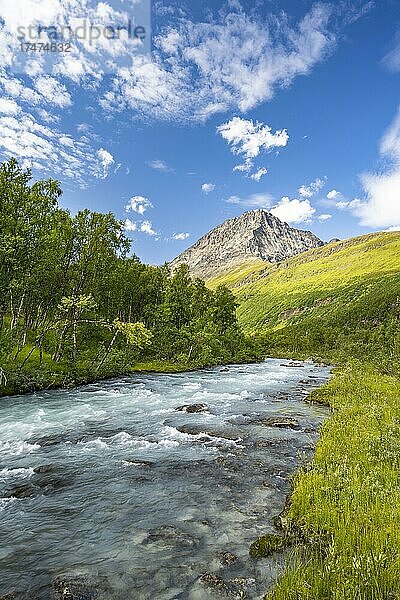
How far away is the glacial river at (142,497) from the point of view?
8727 millimetres

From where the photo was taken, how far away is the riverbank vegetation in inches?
1264

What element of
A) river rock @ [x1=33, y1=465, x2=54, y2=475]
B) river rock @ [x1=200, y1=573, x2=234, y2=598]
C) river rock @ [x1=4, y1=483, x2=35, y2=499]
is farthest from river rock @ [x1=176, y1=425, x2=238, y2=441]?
river rock @ [x1=200, y1=573, x2=234, y2=598]

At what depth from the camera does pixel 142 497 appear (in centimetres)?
1318

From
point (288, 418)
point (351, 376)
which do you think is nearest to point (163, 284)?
point (351, 376)

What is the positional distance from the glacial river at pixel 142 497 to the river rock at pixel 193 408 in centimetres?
33

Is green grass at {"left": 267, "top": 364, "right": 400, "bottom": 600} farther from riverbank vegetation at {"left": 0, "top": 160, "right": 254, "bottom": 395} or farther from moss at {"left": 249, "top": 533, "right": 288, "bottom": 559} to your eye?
riverbank vegetation at {"left": 0, "top": 160, "right": 254, "bottom": 395}

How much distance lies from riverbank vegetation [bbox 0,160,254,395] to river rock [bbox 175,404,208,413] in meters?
8.74

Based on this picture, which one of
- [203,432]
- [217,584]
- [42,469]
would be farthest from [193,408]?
[217,584]

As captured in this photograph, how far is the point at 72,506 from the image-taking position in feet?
41.2

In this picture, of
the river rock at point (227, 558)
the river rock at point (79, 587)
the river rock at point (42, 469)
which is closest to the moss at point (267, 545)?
the river rock at point (227, 558)

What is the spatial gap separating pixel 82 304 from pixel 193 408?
46.2ft

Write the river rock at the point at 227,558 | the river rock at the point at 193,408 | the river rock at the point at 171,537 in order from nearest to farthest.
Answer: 1. the river rock at the point at 227,558
2. the river rock at the point at 171,537
3. the river rock at the point at 193,408

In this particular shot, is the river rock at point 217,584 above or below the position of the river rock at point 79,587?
below

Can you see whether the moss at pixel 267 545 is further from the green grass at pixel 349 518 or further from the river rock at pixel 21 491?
the river rock at pixel 21 491
